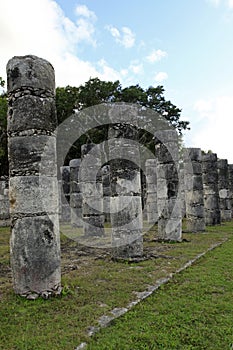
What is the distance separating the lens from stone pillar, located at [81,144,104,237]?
14805 mm

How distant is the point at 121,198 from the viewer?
31.2 ft

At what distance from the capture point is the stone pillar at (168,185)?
1285cm

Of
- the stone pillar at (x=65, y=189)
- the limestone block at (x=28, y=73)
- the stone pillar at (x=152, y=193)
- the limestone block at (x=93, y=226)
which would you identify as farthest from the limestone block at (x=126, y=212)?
the stone pillar at (x=65, y=189)

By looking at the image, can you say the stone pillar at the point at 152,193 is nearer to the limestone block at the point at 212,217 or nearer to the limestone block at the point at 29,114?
the limestone block at the point at 212,217

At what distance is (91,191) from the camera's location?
15055 millimetres

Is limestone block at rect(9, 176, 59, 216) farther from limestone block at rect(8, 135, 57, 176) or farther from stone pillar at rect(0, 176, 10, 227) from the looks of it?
stone pillar at rect(0, 176, 10, 227)

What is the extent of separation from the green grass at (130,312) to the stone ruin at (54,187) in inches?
25.8

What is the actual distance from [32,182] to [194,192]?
1112 centimetres

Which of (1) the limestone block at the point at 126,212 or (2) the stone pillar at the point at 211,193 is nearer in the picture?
(1) the limestone block at the point at 126,212

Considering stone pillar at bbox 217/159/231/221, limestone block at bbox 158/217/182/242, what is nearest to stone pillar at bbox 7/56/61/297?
limestone block at bbox 158/217/182/242

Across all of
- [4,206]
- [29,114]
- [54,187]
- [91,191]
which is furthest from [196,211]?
[4,206]

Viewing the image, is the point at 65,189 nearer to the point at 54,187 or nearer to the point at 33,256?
the point at 54,187

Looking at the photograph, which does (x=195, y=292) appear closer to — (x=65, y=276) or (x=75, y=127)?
(x=65, y=276)

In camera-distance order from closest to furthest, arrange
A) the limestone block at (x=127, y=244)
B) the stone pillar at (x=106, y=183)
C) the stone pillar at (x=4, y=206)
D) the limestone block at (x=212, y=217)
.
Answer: the limestone block at (x=127, y=244) → the limestone block at (x=212, y=217) → the stone pillar at (x=106, y=183) → the stone pillar at (x=4, y=206)
